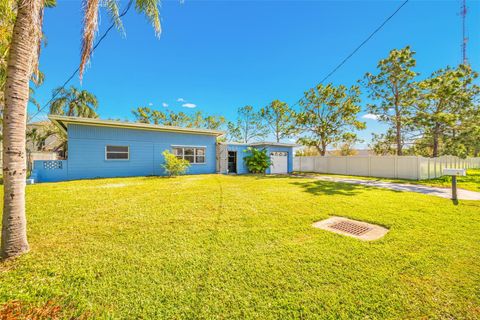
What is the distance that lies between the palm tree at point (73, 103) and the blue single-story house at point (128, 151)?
9366 millimetres

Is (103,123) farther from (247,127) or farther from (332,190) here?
(247,127)

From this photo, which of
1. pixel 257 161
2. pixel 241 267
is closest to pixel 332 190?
pixel 241 267

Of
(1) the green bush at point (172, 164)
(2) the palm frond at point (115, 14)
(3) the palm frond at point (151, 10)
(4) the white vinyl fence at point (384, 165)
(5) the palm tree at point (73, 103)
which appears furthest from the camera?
(5) the palm tree at point (73, 103)

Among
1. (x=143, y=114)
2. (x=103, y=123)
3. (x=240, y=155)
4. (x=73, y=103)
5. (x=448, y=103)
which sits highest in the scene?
(x=143, y=114)

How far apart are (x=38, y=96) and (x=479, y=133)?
30668mm

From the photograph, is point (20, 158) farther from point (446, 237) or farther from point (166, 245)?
point (446, 237)

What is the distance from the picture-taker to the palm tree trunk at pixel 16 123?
2.46 meters

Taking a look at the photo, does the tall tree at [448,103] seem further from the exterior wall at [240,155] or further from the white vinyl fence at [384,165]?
the exterior wall at [240,155]

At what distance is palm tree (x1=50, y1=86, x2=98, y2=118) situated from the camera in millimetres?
17359

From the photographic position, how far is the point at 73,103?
1789 centimetres

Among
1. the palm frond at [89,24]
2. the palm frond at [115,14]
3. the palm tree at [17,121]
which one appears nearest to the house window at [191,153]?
the palm frond at [115,14]

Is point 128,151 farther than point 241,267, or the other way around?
point 128,151

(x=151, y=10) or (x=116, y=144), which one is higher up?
(x=151, y=10)

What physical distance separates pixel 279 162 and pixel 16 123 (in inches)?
629
